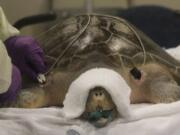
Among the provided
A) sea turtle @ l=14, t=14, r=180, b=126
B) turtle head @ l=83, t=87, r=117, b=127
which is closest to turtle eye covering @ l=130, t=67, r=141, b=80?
sea turtle @ l=14, t=14, r=180, b=126

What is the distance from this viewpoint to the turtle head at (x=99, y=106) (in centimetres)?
82

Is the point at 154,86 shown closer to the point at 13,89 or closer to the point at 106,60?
the point at 106,60

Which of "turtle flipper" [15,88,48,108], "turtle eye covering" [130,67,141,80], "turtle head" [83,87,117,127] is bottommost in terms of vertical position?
"turtle flipper" [15,88,48,108]

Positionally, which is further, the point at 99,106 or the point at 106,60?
the point at 106,60

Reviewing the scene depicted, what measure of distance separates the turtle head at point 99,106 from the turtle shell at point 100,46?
0.48 ft

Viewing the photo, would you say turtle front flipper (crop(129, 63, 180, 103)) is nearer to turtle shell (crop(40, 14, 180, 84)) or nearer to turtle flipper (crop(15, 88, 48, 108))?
turtle shell (crop(40, 14, 180, 84))

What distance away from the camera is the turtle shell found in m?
1.00

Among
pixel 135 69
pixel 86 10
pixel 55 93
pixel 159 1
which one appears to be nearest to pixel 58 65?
pixel 55 93

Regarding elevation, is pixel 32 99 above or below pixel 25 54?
below

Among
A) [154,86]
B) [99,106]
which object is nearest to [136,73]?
[154,86]

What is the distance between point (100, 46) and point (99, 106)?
0.80 feet

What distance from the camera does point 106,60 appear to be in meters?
0.97

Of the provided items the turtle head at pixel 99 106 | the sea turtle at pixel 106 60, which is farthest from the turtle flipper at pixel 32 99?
the turtle head at pixel 99 106

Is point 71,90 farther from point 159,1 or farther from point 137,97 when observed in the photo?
point 159,1
